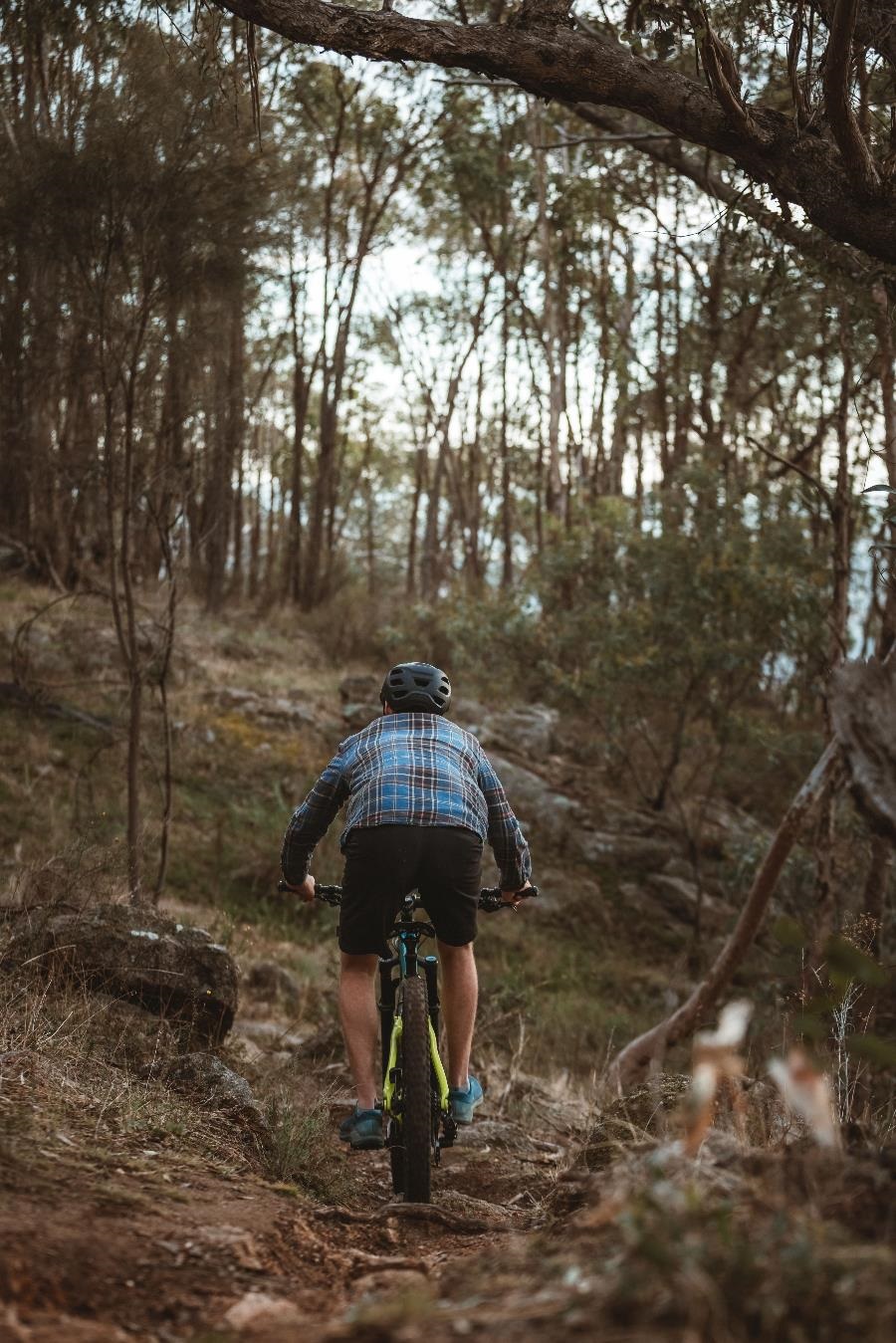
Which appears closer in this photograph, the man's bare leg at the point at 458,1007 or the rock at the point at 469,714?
the man's bare leg at the point at 458,1007

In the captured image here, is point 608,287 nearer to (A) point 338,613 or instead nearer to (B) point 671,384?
(B) point 671,384

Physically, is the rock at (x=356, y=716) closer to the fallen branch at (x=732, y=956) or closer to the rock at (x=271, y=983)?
the rock at (x=271, y=983)

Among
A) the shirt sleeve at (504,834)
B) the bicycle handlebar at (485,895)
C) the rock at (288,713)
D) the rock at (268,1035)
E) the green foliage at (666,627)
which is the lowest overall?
the rock at (268,1035)

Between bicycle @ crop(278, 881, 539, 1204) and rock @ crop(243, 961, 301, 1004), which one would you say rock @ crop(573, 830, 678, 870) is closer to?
rock @ crop(243, 961, 301, 1004)

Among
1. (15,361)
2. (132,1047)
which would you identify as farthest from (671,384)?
(132,1047)

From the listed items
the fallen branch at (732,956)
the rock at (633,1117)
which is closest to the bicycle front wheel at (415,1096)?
the rock at (633,1117)

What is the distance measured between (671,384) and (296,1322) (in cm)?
2336

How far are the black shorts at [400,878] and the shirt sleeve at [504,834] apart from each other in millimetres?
334

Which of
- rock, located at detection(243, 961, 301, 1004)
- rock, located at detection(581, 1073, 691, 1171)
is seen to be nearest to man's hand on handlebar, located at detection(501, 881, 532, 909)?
rock, located at detection(581, 1073, 691, 1171)

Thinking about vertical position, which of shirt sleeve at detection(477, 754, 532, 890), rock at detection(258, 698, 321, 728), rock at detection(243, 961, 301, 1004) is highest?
rock at detection(258, 698, 321, 728)

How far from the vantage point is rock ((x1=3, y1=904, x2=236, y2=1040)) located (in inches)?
226

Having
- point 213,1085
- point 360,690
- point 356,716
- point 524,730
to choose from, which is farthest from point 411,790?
point 360,690

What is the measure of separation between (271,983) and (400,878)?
482 cm

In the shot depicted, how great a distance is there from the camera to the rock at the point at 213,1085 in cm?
491
